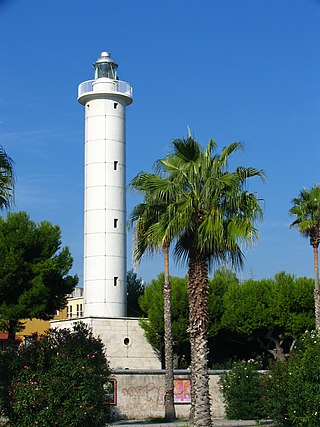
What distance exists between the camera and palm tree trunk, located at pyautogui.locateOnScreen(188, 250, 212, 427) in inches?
805

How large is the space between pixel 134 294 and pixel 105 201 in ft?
63.3

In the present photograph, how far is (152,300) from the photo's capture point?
54000 millimetres

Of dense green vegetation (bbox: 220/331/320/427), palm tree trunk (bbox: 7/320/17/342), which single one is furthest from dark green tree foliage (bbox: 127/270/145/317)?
dense green vegetation (bbox: 220/331/320/427)

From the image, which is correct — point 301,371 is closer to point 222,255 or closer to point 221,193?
point 222,255

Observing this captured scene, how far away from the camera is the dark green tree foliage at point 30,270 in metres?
48.2

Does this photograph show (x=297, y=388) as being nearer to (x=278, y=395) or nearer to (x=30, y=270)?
(x=278, y=395)

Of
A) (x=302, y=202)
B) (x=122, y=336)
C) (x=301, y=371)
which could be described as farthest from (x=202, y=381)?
(x=122, y=336)

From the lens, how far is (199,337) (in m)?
21.1

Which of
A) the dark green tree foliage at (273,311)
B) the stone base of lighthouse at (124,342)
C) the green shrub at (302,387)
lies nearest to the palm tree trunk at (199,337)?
the green shrub at (302,387)

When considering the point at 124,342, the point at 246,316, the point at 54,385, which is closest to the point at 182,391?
the point at 124,342

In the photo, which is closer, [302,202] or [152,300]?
[302,202]

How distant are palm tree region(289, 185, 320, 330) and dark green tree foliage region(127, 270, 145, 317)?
81.1ft

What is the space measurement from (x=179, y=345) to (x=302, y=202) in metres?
16.0

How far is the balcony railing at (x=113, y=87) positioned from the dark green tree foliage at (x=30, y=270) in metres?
9.63
